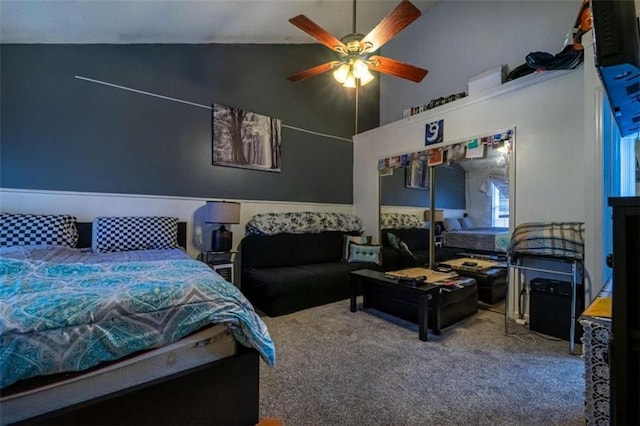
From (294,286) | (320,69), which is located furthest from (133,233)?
(320,69)

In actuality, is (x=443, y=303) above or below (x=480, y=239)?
below

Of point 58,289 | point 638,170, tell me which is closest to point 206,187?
point 58,289

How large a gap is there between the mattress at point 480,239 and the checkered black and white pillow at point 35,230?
4215 millimetres

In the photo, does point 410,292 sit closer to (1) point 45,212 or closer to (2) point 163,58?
(1) point 45,212

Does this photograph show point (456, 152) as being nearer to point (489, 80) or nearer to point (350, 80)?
point (489, 80)

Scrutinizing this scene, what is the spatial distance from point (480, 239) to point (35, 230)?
456cm

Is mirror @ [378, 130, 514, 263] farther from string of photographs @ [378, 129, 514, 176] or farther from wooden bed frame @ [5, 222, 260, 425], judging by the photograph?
wooden bed frame @ [5, 222, 260, 425]

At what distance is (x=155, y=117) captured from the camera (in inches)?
131

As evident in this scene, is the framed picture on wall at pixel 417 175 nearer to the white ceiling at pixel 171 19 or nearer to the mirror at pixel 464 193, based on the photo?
the mirror at pixel 464 193

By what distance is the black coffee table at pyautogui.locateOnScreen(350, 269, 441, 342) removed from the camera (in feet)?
7.75

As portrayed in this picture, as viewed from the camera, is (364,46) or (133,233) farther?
(133,233)

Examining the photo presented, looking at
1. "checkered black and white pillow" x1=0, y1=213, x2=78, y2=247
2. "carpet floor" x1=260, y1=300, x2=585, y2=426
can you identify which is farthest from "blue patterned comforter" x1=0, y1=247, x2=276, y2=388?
"checkered black and white pillow" x1=0, y1=213, x2=78, y2=247

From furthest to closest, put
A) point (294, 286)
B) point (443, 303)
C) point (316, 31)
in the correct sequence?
point (294, 286) → point (443, 303) → point (316, 31)

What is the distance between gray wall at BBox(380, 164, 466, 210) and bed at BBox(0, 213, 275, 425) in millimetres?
3260
